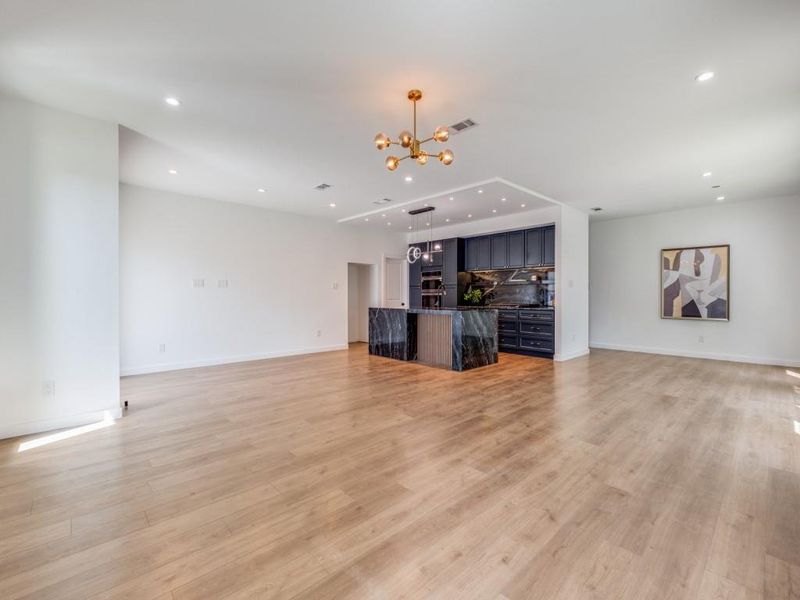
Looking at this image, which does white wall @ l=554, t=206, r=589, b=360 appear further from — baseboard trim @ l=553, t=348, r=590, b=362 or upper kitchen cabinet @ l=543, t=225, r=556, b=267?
upper kitchen cabinet @ l=543, t=225, r=556, b=267

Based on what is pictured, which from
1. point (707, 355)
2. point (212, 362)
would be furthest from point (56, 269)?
point (707, 355)

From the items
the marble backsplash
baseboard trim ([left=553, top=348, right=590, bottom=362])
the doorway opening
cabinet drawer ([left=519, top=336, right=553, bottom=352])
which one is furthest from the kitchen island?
the doorway opening

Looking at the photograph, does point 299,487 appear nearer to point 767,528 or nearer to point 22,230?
point 767,528

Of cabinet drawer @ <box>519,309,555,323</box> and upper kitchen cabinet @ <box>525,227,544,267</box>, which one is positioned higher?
upper kitchen cabinet @ <box>525,227,544,267</box>

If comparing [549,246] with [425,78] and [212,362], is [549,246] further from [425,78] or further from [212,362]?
[212,362]

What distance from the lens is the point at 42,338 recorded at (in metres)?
3.26

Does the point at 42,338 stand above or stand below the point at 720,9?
below

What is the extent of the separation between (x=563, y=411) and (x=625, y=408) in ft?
2.47

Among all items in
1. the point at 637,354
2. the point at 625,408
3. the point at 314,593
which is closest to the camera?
the point at 314,593

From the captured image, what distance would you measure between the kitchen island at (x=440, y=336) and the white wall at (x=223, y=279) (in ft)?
5.60

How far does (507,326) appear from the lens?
7.70m

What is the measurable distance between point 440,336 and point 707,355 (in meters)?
5.48

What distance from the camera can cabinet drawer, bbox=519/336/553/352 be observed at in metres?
6.99

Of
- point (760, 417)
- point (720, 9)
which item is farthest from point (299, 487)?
point (760, 417)
